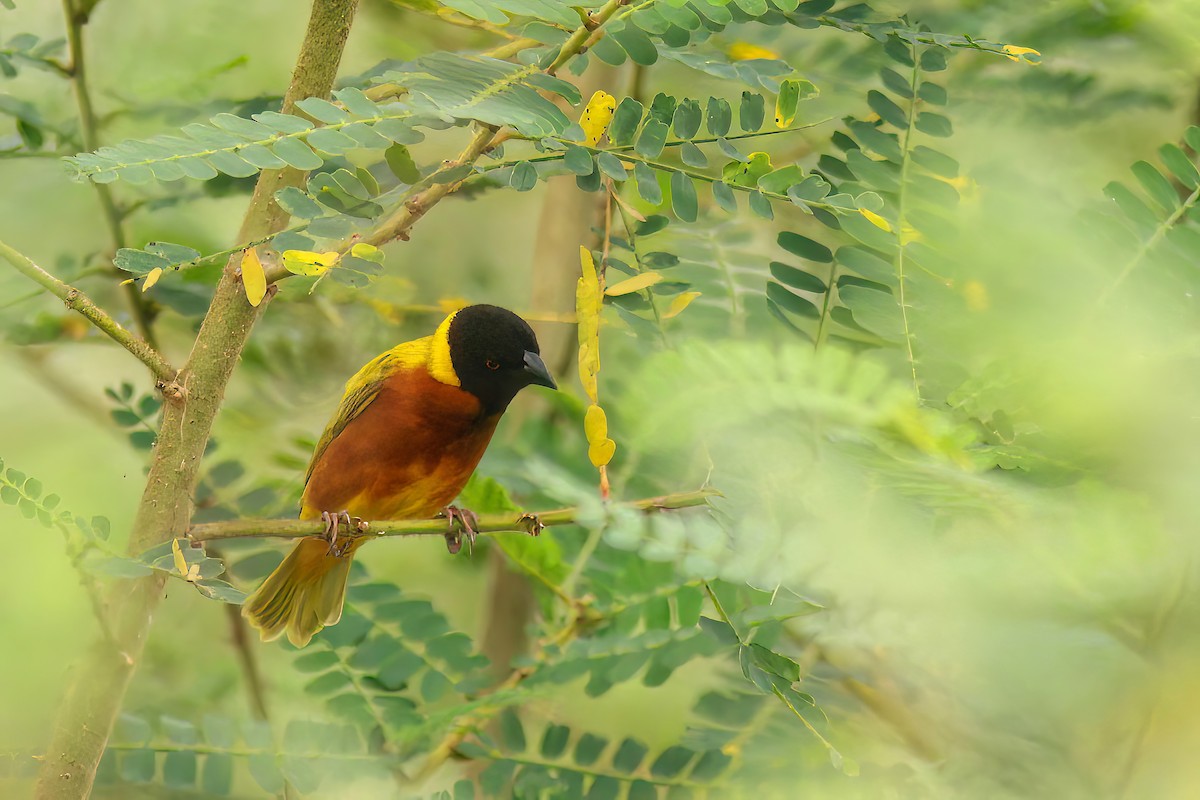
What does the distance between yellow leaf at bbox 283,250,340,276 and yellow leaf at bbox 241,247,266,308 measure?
0.14ft

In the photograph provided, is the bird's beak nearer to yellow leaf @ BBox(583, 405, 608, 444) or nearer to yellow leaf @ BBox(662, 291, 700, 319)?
yellow leaf @ BBox(662, 291, 700, 319)

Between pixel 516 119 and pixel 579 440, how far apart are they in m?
0.81

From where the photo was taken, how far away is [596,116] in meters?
0.69

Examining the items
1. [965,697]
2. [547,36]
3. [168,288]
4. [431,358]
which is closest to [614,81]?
[431,358]

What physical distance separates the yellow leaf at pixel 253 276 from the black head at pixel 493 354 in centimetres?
57

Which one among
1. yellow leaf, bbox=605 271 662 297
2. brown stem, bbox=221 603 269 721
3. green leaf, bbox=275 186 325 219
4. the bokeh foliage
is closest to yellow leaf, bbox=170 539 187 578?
the bokeh foliage

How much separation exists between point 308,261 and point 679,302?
27 centimetres

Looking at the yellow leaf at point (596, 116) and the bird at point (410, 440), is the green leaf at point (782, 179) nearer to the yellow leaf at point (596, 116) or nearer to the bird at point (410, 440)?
the yellow leaf at point (596, 116)

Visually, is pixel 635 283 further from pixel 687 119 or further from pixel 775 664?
pixel 775 664

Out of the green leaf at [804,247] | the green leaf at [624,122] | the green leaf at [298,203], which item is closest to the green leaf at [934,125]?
the green leaf at [804,247]

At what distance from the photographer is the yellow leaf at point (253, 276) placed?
0.69 metres

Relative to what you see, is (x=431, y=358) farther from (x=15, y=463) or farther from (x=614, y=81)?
(x=15, y=463)

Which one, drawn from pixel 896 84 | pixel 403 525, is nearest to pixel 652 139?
pixel 896 84

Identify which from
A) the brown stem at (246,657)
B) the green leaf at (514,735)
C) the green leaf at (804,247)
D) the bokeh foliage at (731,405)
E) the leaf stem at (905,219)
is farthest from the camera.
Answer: the brown stem at (246,657)
